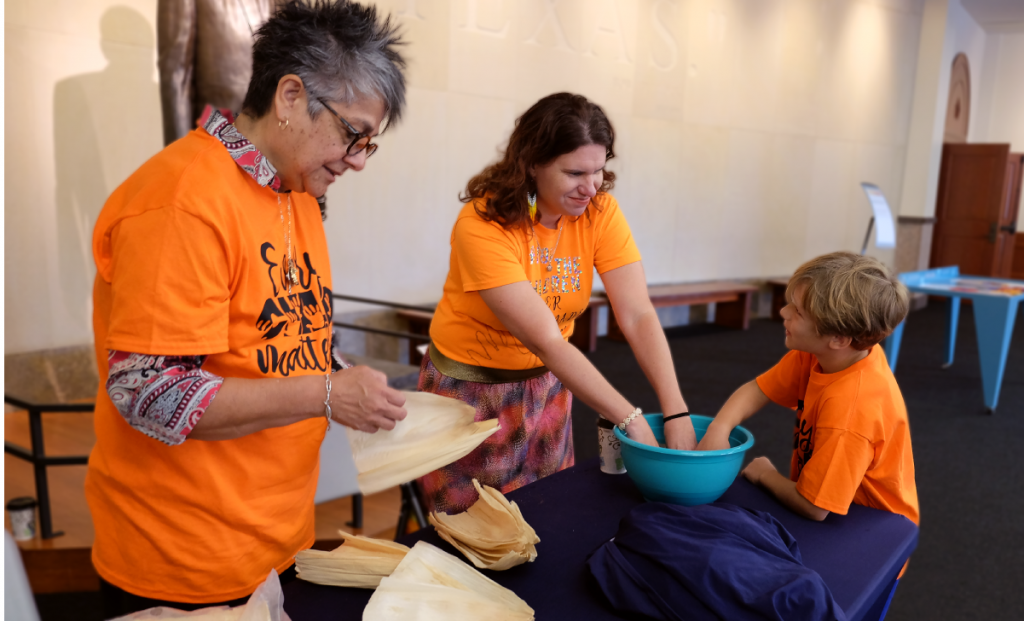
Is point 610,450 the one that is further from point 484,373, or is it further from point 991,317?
point 991,317

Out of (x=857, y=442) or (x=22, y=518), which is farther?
(x=22, y=518)

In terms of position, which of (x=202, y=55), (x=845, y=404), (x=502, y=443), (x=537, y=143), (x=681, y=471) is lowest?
(x=502, y=443)

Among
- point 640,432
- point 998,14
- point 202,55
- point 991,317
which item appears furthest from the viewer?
point 998,14

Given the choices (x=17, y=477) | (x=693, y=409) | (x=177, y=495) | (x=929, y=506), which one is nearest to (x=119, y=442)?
(x=177, y=495)

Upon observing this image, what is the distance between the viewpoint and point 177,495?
3.51 feet

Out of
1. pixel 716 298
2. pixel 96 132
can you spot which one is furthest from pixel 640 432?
pixel 716 298

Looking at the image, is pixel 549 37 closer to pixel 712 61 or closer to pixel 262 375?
pixel 712 61

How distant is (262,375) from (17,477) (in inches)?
91.6

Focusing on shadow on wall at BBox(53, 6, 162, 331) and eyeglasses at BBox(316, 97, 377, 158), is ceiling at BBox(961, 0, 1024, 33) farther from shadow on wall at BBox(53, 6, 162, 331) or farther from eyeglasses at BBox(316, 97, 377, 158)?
eyeglasses at BBox(316, 97, 377, 158)

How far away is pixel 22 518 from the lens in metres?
2.38

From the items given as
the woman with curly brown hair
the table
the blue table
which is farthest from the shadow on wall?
the blue table

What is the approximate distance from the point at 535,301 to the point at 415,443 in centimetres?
45

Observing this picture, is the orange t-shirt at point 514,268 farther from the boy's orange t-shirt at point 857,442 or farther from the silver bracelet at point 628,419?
the boy's orange t-shirt at point 857,442

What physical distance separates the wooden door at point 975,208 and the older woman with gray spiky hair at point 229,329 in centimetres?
1070
